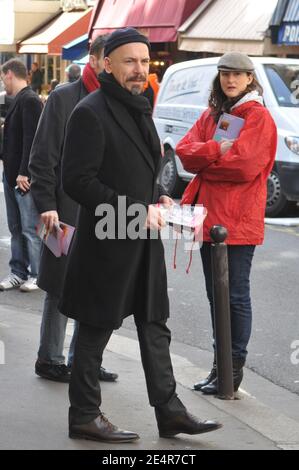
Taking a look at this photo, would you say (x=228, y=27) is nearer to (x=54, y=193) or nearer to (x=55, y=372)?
(x=54, y=193)

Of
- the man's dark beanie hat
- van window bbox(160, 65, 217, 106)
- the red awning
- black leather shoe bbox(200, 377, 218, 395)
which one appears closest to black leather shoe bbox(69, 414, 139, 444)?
black leather shoe bbox(200, 377, 218, 395)

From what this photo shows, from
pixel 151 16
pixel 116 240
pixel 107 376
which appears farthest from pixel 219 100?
pixel 151 16

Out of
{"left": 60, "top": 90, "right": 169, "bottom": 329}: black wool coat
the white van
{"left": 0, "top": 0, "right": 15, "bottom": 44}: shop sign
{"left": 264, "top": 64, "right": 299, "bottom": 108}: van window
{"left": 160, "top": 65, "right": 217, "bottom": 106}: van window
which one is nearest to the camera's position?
{"left": 60, "top": 90, "right": 169, "bottom": 329}: black wool coat

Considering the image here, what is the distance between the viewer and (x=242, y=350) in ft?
20.6

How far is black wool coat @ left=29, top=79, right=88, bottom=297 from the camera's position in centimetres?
612

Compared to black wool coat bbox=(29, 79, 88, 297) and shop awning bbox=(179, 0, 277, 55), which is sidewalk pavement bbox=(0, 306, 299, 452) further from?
shop awning bbox=(179, 0, 277, 55)

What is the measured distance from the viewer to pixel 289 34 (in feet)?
70.2

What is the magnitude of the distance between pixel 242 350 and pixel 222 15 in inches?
752

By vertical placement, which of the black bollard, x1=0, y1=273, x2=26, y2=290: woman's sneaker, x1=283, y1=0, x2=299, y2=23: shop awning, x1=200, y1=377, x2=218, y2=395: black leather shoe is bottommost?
x1=0, y1=273, x2=26, y2=290: woman's sneaker

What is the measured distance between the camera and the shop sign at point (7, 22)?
40844mm

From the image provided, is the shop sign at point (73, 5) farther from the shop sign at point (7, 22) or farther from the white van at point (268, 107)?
the white van at point (268, 107)

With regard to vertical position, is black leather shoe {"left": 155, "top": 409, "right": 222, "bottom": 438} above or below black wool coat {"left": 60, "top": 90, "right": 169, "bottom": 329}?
below

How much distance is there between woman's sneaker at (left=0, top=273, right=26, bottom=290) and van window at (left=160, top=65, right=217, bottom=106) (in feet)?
20.8
